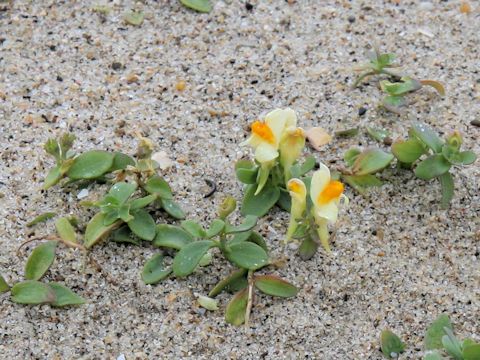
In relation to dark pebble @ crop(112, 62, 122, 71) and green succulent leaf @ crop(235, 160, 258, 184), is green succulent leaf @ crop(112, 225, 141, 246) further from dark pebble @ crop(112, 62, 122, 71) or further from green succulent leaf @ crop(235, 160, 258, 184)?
dark pebble @ crop(112, 62, 122, 71)

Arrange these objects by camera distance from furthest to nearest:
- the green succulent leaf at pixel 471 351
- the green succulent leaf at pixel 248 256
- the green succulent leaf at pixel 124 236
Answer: the green succulent leaf at pixel 124 236 < the green succulent leaf at pixel 248 256 < the green succulent leaf at pixel 471 351

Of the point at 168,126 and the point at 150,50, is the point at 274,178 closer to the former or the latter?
the point at 168,126

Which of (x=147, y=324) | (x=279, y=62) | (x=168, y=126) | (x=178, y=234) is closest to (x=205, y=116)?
(x=168, y=126)

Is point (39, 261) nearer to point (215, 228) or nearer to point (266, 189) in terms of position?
point (215, 228)

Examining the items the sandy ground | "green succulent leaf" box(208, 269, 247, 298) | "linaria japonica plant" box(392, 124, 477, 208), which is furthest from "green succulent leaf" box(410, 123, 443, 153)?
"green succulent leaf" box(208, 269, 247, 298)

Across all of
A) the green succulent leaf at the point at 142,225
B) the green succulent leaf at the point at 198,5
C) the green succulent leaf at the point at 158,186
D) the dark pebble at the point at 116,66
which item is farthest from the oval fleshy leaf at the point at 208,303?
the green succulent leaf at the point at 198,5

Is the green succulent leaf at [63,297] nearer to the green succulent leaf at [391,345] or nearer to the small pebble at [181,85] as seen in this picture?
the green succulent leaf at [391,345]
